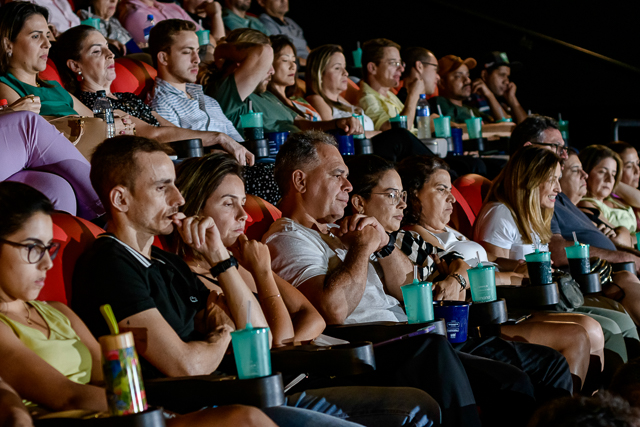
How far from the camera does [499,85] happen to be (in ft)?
20.6

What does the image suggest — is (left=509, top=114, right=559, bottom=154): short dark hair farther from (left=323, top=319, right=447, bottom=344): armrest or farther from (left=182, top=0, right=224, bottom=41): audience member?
(left=182, top=0, right=224, bottom=41): audience member

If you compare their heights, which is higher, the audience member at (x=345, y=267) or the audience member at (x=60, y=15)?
the audience member at (x=60, y=15)

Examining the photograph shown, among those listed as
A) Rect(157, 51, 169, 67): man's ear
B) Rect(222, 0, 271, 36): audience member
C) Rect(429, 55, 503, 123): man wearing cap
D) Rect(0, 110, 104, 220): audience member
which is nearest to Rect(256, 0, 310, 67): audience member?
Rect(222, 0, 271, 36): audience member

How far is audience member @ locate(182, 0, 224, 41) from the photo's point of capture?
5.24m

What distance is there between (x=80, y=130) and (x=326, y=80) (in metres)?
2.30

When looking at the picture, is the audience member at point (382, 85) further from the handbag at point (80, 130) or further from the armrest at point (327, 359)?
the armrest at point (327, 359)

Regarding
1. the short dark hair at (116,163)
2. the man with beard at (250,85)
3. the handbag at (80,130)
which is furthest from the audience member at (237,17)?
the short dark hair at (116,163)

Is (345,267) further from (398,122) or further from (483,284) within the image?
(398,122)

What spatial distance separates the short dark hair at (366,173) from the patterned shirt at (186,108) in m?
1.26

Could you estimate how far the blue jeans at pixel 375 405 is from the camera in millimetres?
1517

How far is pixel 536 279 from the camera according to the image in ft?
7.97

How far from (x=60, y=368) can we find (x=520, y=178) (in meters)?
2.34

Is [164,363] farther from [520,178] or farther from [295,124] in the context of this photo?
[295,124]

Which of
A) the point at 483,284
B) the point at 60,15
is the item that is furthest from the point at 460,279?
the point at 60,15
